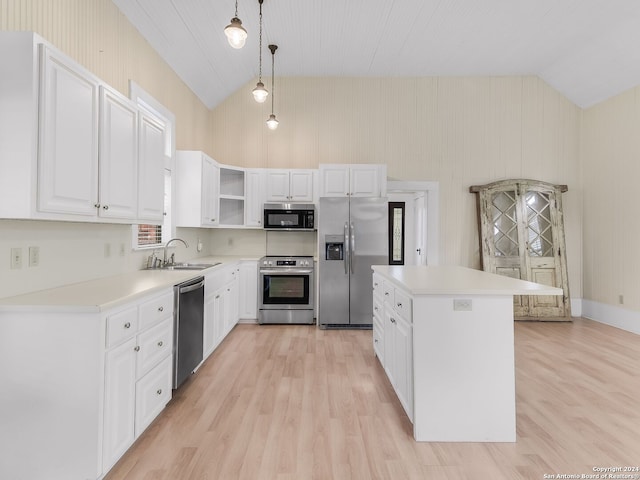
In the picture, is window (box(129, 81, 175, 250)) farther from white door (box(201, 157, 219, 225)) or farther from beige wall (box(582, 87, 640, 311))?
beige wall (box(582, 87, 640, 311))

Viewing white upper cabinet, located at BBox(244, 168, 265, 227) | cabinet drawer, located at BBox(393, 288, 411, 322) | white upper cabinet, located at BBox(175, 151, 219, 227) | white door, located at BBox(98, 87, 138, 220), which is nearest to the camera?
white door, located at BBox(98, 87, 138, 220)

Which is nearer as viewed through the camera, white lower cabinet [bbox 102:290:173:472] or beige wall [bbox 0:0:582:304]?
white lower cabinet [bbox 102:290:173:472]

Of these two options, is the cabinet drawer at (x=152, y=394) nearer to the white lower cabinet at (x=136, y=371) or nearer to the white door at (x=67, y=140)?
the white lower cabinet at (x=136, y=371)

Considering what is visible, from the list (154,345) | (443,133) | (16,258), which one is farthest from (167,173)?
(443,133)

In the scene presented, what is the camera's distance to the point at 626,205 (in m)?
4.61

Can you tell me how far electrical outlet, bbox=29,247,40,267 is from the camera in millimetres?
1958

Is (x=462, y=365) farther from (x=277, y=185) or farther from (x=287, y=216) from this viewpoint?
(x=277, y=185)

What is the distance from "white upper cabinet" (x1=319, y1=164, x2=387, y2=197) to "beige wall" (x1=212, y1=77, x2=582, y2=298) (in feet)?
2.00

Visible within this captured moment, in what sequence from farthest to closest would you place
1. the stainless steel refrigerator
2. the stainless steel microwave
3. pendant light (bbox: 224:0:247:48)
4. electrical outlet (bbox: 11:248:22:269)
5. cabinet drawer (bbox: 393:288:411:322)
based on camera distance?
1. the stainless steel microwave
2. the stainless steel refrigerator
3. pendant light (bbox: 224:0:247:48)
4. cabinet drawer (bbox: 393:288:411:322)
5. electrical outlet (bbox: 11:248:22:269)

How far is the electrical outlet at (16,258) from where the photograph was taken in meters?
1.84

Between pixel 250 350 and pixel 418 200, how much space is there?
14.9ft

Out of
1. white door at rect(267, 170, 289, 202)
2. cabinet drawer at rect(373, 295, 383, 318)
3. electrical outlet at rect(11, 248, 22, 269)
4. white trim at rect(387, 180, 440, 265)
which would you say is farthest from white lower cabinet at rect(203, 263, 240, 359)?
white trim at rect(387, 180, 440, 265)

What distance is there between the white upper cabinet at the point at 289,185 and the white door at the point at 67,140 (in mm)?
3112

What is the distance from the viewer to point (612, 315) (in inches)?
188
